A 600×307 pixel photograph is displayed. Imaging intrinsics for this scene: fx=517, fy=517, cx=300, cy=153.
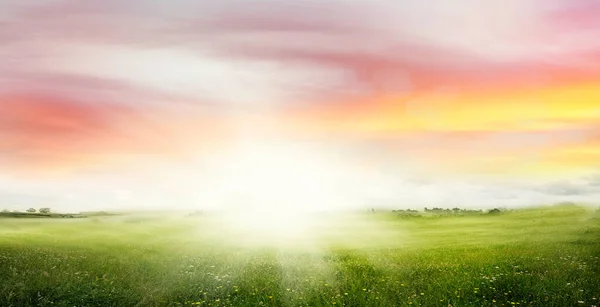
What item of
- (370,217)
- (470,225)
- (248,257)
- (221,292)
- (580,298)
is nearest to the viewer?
(580,298)

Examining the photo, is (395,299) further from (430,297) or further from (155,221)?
(155,221)

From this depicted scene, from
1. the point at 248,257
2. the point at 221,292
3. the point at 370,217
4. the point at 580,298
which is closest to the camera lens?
the point at 580,298

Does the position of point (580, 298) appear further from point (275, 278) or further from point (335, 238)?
point (335, 238)

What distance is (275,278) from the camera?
2050 centimetres

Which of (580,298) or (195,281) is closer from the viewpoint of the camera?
(580,298)

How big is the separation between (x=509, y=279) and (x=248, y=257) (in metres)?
13.3

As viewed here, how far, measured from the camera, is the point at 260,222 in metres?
49.3

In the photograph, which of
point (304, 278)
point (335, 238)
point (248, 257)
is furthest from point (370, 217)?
point (304, 278)

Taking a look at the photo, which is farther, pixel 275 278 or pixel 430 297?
pixel 275 278

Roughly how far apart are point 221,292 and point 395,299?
6.07 meters

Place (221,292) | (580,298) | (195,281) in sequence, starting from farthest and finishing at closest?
(195,281) → (221,292) → (580,298)

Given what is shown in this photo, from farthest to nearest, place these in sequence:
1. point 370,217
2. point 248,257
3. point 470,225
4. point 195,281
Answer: point 370,217
point 470,225
point 248,257
point 195,281

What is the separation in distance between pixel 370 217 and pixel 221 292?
50.6 m

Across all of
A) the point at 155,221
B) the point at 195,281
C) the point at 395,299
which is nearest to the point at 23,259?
the point at 195,281
